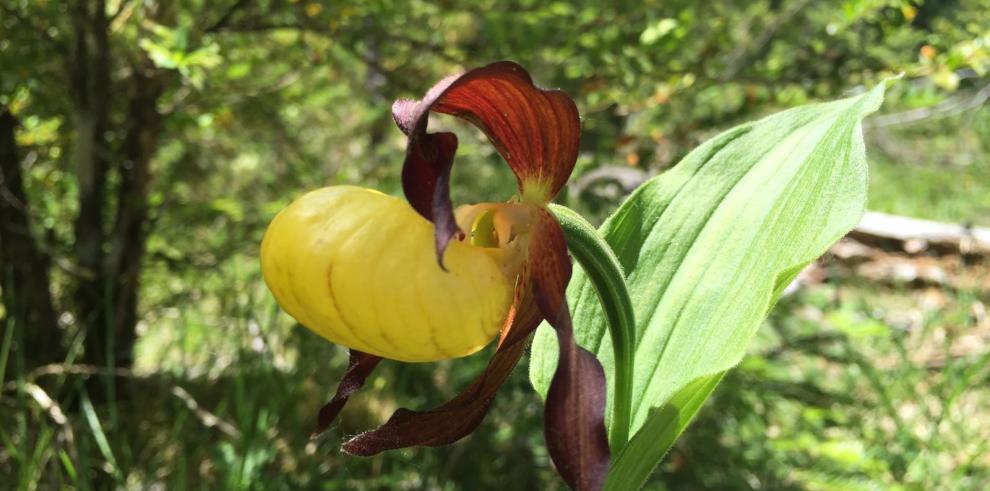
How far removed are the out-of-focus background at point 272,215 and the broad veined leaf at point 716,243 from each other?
0.64 m

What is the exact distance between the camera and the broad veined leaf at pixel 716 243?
70 cm

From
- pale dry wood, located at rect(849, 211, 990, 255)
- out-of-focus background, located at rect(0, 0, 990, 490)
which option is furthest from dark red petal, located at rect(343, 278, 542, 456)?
pale dry wood, located at rect(849, 211, 990, 255)

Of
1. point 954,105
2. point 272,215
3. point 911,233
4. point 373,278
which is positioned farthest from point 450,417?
→ point 911,233

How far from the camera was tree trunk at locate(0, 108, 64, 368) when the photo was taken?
154cm

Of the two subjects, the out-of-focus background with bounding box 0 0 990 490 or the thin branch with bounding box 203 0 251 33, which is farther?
the thin branch with bounding box 203 0 251 33

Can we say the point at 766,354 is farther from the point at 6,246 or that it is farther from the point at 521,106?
the point at 6,246

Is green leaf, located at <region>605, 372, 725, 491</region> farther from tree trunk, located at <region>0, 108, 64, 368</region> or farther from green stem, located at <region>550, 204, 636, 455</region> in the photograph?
tree trunk, located at <region>0, 108, 64, 368</region>

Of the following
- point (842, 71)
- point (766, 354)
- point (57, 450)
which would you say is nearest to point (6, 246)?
point (57, 450)

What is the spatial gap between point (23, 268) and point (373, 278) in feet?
4.49

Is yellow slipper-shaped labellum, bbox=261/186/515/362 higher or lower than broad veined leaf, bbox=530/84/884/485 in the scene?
higher

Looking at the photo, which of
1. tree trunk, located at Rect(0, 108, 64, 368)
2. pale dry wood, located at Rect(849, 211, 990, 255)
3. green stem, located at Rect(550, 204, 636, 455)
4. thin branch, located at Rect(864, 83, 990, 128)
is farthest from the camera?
pale dry wood, located at Rect(849, 211, 990, 255)

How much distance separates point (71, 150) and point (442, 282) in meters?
1.60

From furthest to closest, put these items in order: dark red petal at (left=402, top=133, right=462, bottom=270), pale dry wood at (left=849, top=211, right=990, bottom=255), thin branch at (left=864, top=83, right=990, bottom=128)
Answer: pale dry wood at (left=849, top=211, right=990, bottom=255) → thin branch at (left=864, top=83, right=990, bottom=128) → dark red petal at (left=402, top=133, right=462, bottom=270)

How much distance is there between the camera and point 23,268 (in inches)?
62.9
